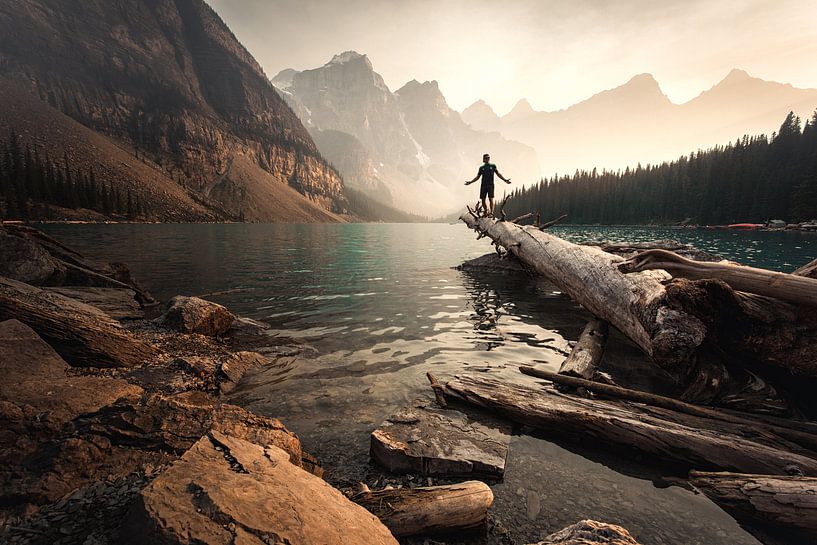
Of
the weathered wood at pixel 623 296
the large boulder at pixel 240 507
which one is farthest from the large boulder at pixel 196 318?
the weathered wood at pixel 623 296

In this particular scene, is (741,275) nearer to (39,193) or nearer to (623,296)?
(623,296)

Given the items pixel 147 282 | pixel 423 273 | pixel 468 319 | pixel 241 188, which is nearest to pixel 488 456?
pixel 468 319

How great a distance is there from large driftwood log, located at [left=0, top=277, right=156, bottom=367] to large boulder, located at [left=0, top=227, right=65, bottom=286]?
161 inches

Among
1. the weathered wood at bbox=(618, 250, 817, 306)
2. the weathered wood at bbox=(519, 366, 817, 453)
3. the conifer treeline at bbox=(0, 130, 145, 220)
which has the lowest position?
the weathered wood at bbox=(519, 366, 817, 453)

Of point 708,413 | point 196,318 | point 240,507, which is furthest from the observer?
point 196,318

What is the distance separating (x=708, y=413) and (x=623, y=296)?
9.11 ft

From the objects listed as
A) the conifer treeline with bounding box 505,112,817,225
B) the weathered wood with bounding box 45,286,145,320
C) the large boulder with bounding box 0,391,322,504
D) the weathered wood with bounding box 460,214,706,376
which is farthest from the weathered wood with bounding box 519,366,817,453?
the conifer treeline with bounding box 505,112,817,225

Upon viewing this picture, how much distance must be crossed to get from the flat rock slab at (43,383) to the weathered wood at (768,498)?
643cm

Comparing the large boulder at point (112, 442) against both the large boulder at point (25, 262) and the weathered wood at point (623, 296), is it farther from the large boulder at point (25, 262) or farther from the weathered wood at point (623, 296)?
the large boulder at point (25, 262)

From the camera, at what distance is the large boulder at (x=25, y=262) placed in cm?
904

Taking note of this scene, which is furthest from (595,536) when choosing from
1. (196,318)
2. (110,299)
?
(110,299)

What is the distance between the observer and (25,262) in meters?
9.34

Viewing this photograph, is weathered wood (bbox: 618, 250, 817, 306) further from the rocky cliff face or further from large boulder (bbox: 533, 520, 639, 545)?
the rocky cliff face

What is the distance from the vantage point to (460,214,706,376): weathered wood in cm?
472
